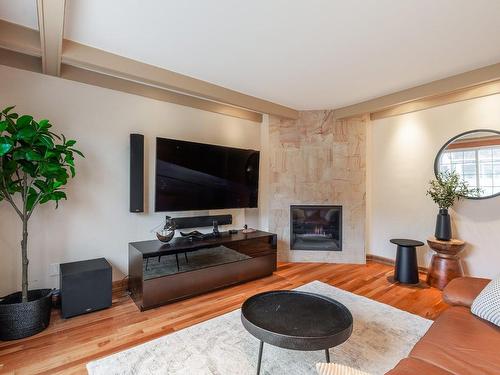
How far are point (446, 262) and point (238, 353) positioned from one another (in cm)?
279

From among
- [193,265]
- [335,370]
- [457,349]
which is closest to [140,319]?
[193,265]

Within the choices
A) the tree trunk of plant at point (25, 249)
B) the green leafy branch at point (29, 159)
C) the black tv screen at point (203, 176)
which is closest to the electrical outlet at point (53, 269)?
the tree trunk of plant at point (25, 249)

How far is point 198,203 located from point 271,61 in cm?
188

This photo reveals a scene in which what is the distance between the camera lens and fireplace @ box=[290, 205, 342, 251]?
4.40 metres

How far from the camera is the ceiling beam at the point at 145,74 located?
7.77 ft

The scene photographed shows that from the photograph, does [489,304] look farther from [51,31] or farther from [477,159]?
[51,31]

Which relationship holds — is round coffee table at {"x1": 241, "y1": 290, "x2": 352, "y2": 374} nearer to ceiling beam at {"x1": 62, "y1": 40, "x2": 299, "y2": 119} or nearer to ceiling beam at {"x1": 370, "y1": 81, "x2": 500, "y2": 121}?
ceiling beam at {"x1": 62, "y1": 40, "x2": 299, "y2": 119}

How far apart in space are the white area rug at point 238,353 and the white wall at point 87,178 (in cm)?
139

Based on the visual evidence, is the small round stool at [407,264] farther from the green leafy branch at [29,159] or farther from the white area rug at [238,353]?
the green leafy branch at [29,159]

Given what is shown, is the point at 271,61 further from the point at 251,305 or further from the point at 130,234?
the point at 130,234

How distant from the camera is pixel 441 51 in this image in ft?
8.18

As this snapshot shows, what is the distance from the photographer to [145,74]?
2.74 metres

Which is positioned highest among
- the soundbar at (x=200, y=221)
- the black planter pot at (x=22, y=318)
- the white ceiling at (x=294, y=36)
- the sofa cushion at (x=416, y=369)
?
the white ceiling at (x=294, y=36)

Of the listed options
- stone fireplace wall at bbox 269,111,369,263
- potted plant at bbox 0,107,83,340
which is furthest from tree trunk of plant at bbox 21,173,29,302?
stone fireplace wall at bbox 269,111,369,263
